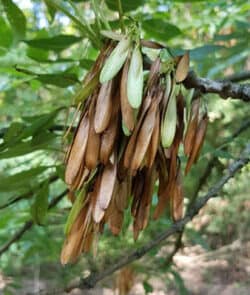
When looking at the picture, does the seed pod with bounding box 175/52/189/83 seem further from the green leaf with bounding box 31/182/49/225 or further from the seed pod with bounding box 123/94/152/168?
the green leaf with bounding box 31/182/49/225

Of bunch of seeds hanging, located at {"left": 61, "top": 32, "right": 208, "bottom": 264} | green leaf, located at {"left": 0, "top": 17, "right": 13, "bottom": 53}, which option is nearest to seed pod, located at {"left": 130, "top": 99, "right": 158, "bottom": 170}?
bunch of seeds hanging, located at {"left": 61, "top": 32, "right": 208, "bottom": 264}

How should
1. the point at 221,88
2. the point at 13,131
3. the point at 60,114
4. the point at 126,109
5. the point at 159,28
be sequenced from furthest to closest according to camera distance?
the point at 60,114, the point at 159,28, the point at 13,131, the point at 221,88, the point at 126,109

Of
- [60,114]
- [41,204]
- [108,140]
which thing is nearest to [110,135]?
[108,140]

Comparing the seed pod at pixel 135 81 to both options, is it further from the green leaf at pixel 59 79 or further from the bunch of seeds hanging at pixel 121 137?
the green leaf at pixel 59 79

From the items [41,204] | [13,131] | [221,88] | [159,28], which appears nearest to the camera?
[221,88]

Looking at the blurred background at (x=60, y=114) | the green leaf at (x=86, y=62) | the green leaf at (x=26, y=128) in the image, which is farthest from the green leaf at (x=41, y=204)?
the green leaf at (x=86, y=62)

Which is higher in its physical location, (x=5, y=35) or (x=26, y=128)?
(x=5, y=35)

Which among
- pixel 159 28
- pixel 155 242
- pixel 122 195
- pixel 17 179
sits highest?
pixel 159 28

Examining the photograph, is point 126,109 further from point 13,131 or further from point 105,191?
point 13,131
